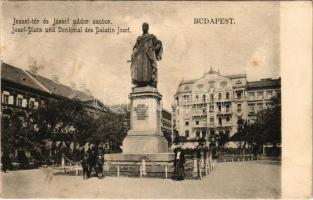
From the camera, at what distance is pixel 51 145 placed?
11.6 metres

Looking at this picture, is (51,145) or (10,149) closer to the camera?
(10,149)

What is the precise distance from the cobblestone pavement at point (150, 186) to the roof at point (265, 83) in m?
1.73

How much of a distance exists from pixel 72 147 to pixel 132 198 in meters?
2.86

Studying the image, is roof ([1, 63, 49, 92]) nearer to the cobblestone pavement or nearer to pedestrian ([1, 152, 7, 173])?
pedestrian ([1, 152, 7, 173])

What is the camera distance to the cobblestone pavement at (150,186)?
970cm

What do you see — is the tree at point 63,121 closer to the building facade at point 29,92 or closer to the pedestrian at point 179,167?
the building facade at point 29,92

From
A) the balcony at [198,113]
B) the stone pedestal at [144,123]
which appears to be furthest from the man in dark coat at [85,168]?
the balcony at [198,113]

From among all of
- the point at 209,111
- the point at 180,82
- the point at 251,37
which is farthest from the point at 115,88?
the point at 251,37

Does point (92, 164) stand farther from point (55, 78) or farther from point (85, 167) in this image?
point (55, 78)

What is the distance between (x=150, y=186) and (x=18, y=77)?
4.36 m

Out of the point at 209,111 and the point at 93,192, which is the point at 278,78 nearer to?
the point at 209,111

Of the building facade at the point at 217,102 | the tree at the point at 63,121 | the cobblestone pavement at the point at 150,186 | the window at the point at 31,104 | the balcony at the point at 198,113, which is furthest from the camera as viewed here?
the window at the point at 31,104

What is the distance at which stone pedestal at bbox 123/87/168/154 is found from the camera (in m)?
11.0

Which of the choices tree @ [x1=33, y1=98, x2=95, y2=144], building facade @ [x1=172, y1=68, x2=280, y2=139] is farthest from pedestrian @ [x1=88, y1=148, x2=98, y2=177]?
building facade @ [x1=172, y1=68, x2=280, y2=139]
